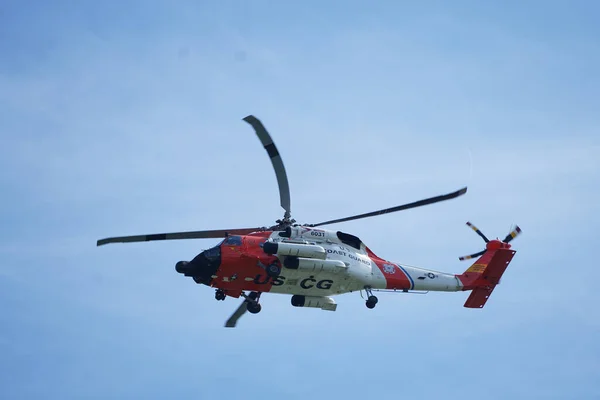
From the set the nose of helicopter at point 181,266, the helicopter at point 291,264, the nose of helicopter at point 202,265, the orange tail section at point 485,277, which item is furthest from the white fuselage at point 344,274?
the nose of helicopter at point 181,266

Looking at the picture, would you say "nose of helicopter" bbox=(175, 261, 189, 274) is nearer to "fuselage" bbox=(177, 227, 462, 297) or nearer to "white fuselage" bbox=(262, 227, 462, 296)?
"fuselage" bbox=(177, 227, 462, 297)

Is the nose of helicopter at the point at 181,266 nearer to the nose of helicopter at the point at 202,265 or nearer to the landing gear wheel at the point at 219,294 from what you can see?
the nose of helicopter at the point at 202,265

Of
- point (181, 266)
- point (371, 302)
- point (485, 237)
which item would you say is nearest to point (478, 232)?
point (485, 237)

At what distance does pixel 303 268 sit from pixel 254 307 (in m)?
2.32

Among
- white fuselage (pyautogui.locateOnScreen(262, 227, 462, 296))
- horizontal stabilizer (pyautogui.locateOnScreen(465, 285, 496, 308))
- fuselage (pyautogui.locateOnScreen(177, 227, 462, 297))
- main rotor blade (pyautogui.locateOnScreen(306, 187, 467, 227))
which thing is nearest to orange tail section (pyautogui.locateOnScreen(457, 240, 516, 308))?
horizontal stabilizer (pyautogui.locateOnScreen(465, 285, 496, 308))

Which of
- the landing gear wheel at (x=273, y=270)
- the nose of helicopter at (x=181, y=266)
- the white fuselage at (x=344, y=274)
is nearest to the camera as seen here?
the nose of helicopter at (x=181, y=266)

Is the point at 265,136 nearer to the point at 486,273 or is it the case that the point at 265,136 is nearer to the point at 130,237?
the point at 130,237

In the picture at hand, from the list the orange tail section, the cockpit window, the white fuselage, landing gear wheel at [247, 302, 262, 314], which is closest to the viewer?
the cockpit window

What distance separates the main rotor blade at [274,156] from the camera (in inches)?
1054

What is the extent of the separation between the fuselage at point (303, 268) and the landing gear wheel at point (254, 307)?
61 centimetres

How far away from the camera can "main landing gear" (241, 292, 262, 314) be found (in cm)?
2895

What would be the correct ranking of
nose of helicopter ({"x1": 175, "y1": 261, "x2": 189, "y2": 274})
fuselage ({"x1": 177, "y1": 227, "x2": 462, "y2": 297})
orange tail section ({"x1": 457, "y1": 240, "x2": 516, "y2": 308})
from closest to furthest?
nose of helicopter ({"x1": 175, "y1": 261, "x2": 189, "y2": 274})
fuselage ({"x1": 177, "y1": 227, "x2": 462, "y2": 297})
orange tail section ({"x1": 457, "y1": 240, "x2": 516, "y2": 308})

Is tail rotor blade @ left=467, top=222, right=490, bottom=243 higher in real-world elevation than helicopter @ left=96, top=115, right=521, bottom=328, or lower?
higher

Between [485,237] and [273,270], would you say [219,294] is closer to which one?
[273,270]
